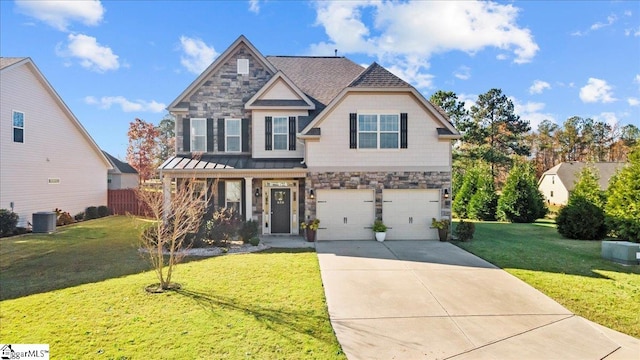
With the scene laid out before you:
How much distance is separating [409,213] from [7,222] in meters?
18.3

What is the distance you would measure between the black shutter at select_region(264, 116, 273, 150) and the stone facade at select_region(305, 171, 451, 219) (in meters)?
2.81

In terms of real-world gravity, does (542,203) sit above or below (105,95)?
below

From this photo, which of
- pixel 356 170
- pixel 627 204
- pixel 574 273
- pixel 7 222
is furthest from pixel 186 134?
pixel 627 204

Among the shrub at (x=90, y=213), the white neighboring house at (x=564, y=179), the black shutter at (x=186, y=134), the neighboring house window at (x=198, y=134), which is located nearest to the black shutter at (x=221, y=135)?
the neighboring house window at (x=198, y=134)

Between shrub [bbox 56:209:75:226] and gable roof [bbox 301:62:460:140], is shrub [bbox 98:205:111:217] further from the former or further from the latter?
gable roof [bbox 301:62:460:140]

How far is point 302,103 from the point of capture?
1489 cm

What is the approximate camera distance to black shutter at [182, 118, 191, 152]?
15.4 m

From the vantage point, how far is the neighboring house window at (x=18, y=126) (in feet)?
53.7

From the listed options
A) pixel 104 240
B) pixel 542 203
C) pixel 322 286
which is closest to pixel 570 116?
pixel 542 203

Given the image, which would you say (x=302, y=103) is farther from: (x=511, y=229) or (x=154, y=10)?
(x=511, y=229)

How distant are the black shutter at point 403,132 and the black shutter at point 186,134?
995cm

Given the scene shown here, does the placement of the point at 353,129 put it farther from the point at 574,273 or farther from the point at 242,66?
the point at 574,273

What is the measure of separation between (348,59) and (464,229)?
467 inches

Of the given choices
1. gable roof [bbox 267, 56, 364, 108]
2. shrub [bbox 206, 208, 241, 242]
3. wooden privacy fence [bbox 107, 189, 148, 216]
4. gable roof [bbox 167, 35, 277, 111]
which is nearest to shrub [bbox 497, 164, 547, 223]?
gable roof [bbox 267, 56, 364, 108]
